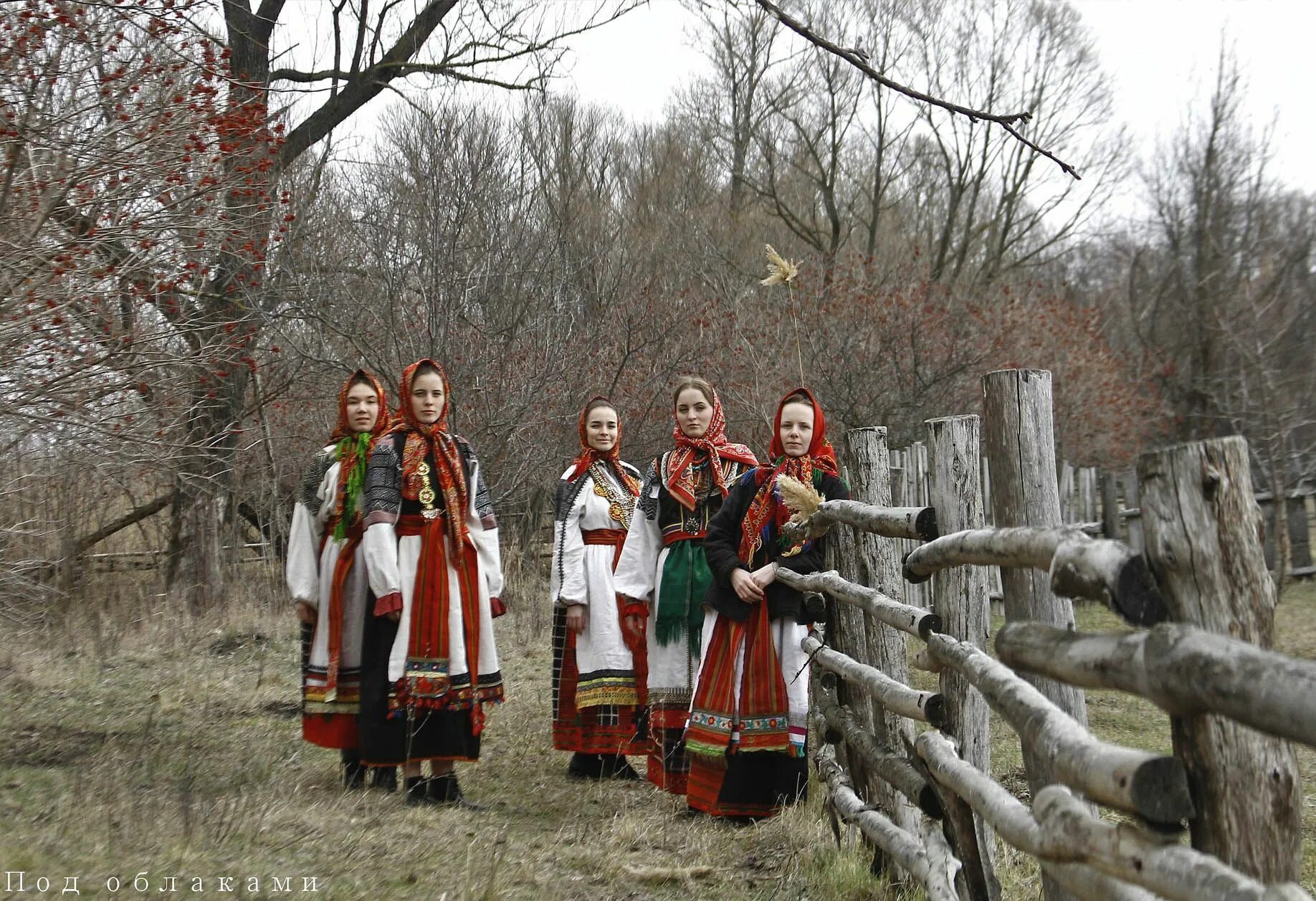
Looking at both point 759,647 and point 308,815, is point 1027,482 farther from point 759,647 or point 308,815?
point 308,815

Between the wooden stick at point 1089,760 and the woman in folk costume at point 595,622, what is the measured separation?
3.30 m

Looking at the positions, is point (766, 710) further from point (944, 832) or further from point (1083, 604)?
point (1083, 604)

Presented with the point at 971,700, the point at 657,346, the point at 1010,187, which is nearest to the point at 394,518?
the point at 971,700

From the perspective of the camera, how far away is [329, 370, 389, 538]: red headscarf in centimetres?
553

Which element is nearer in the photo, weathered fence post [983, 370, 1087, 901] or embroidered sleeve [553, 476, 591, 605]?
weathered fence post [983, 370, 1087, 901]

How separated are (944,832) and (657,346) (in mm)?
10259

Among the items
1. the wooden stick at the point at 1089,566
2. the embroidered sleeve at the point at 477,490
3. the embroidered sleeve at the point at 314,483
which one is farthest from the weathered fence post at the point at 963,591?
the embroidered sleeve at the point at 314,483

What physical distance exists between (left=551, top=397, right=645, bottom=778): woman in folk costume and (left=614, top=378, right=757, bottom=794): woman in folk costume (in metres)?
0.14

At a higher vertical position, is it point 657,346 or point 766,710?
point 657,346

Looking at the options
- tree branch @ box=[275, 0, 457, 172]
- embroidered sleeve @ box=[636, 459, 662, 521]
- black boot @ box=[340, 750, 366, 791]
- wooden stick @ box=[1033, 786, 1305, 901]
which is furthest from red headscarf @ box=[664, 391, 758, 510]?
tree branch @ box=[275, 0, 457, 172]

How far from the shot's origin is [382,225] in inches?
419

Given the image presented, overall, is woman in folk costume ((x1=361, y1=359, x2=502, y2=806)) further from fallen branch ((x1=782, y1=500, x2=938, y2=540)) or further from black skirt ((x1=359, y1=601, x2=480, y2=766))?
fallen branch ((x1=782, y1=500, x2=938, y2=540))

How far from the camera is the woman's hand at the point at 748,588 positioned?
4852 mm

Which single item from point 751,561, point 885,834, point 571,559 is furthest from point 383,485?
point 885,834
